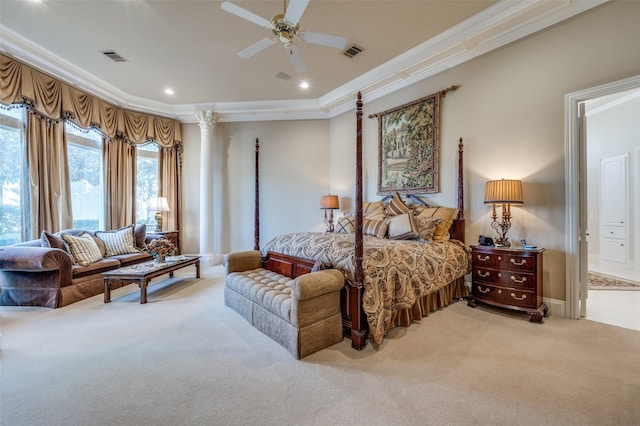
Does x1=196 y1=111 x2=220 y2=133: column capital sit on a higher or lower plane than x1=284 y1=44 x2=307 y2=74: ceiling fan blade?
higher

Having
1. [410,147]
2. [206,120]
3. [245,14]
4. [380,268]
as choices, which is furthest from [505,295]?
[206,120]

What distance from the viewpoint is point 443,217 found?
3.76 meters

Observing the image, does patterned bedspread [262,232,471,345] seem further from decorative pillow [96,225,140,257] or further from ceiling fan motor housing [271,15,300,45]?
decorative pillow [96,225,140,257]

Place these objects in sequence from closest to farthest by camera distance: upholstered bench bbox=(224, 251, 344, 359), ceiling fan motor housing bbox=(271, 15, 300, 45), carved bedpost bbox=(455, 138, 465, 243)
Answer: upholstered bench bbox=(224, 251, 344, 359)
ceiling fan motor housing bbox=(271, 15, 300, 45)
carved bedpost bbox=(455, 138, 465, 243)

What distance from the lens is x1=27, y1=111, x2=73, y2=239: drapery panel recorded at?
13.1 ft

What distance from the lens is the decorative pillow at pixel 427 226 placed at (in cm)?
358

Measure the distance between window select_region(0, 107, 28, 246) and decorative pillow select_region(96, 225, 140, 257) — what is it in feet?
3.19

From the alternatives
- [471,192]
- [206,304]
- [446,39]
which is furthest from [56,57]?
[471,192]

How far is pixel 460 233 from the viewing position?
12.5ft

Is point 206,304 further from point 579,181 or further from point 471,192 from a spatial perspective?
point 579,181

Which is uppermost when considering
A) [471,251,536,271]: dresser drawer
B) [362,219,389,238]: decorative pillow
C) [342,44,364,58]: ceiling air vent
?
[342,44,364,58]: ceiling air vent

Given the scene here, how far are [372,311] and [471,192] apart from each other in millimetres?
2563

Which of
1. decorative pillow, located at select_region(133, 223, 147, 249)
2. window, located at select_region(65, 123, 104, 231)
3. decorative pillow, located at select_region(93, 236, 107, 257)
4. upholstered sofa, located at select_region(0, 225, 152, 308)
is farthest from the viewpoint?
decorative pillow, located at select_region(133, 223, 147, 249)

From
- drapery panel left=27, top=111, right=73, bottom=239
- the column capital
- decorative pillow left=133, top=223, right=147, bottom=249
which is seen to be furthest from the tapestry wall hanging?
drapery panel left=27, top=111, right=73, bottom=239
